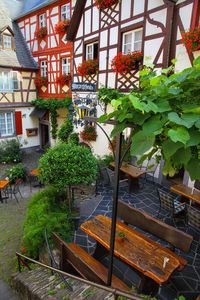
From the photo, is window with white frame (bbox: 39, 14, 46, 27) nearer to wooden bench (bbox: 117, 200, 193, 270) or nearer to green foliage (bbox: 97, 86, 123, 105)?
green foliage (bbox: 97, 86, 123, 105)

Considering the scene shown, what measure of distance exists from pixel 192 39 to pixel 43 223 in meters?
6.21

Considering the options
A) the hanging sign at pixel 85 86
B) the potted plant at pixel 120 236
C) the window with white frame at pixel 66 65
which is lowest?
the potted plant at pixel 120 236

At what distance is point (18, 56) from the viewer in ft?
45.2

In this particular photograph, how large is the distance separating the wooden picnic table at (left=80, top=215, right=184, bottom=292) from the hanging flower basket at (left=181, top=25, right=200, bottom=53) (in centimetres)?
517

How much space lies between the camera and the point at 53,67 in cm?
1316

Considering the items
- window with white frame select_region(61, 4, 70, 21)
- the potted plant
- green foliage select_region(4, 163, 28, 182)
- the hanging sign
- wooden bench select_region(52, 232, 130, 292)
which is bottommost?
green foliage select_region(4, 163, 28, 182)

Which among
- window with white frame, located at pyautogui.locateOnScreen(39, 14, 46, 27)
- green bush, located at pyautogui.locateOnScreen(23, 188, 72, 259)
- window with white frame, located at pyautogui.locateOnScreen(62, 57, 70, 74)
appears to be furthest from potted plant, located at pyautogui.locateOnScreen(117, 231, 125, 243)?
window with white frame, located at pyautogui.locateOnScreen(39, 14, 46, 27)

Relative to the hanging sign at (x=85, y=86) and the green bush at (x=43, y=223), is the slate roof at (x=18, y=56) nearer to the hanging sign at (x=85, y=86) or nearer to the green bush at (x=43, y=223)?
the hanging sign at (x=85, y=86)

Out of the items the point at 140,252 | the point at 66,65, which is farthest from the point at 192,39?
the point at 66,65

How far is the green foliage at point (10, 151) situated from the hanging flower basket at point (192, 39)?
11.1 metres

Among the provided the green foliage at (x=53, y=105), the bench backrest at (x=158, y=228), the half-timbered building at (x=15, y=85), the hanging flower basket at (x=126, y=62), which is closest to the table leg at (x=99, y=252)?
the bench backrest at (x=158, y=228)

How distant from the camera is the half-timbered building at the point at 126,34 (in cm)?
653

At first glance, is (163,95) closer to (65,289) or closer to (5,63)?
(65,289)

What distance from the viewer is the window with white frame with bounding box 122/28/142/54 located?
7.84 m
